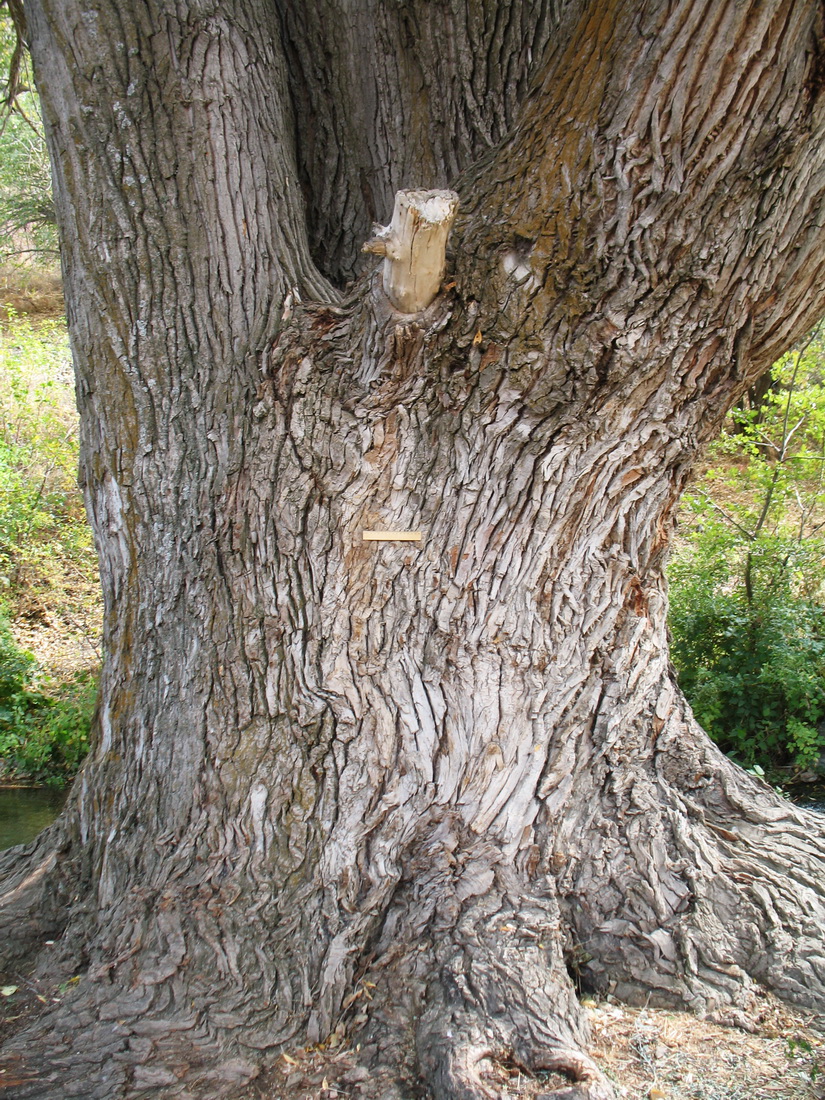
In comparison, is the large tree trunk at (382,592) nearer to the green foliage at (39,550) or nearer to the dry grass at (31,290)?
the green foliage at (39,550)

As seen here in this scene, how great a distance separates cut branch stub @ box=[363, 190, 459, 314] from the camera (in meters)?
2.17

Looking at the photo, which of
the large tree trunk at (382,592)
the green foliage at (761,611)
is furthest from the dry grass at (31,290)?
the large tree trunk at (382,592)

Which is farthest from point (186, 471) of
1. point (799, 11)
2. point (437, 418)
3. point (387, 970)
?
point (799, 11)

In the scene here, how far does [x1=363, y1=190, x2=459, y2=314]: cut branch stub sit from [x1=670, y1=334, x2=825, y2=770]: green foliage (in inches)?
150

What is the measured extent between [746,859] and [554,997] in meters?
0.94

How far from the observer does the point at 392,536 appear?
2.60 m

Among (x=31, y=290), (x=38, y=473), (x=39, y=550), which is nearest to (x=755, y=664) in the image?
(x=39, y=550)

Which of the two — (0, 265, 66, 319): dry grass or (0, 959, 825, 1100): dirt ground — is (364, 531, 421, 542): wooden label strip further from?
(0, 265, 66, 319): dry grass

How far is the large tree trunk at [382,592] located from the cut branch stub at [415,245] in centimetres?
9

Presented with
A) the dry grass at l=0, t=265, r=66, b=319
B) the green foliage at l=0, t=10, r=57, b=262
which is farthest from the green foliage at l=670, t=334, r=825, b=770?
the dry grass at l=0, t=265, r=66, b=319

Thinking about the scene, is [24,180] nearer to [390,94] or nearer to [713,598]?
[390,94]

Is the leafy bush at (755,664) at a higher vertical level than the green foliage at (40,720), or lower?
higher

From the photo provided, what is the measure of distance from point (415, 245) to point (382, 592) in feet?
3.63

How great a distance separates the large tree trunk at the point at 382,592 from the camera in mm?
2352
